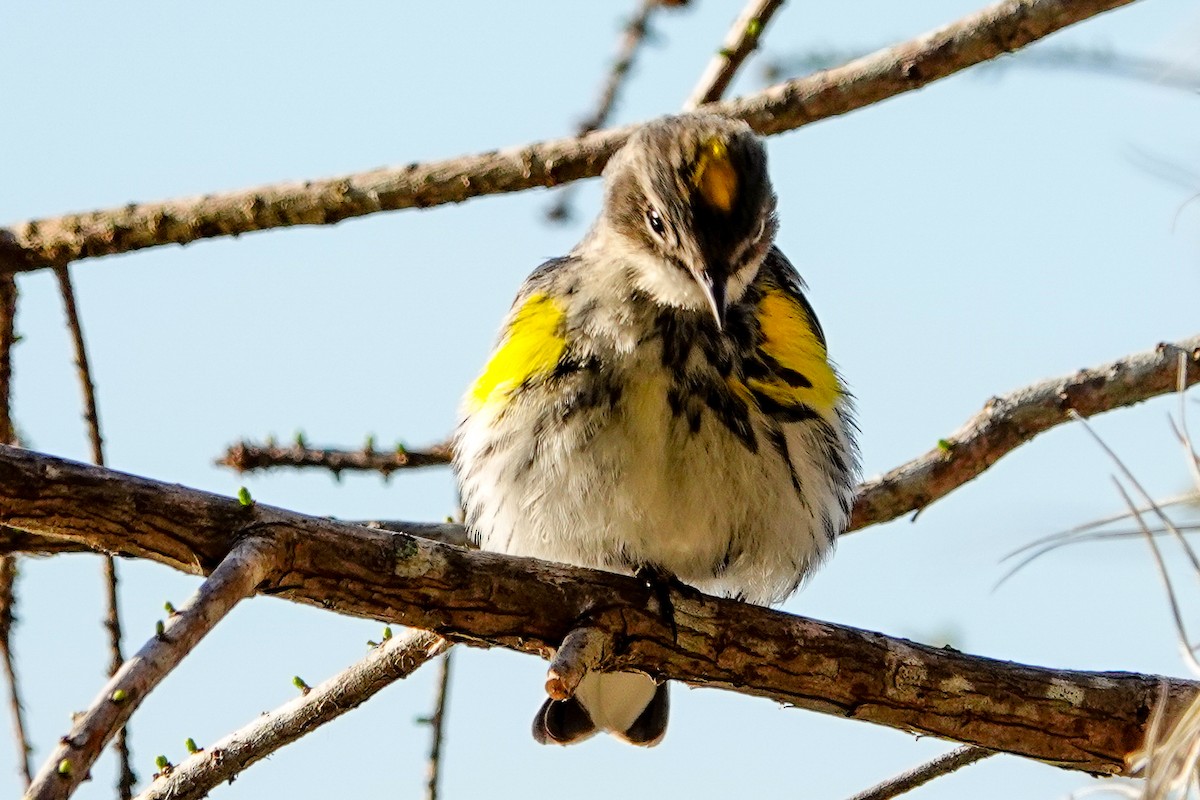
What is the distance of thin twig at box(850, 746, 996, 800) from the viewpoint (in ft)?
A: 15.3

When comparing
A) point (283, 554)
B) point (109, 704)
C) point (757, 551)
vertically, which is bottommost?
point (109, 704)

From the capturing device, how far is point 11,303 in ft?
16.8

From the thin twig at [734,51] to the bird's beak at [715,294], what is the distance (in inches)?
43.8

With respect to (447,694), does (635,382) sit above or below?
above

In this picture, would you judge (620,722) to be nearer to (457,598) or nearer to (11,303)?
(457,598)

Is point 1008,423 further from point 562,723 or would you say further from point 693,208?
point 562,723

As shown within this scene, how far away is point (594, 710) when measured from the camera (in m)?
5.68

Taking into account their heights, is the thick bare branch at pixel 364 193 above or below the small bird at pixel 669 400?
above

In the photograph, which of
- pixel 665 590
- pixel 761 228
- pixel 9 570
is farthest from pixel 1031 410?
pixel 9 570

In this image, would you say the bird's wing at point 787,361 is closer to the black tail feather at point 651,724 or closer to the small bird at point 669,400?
the small bird at point 669,400

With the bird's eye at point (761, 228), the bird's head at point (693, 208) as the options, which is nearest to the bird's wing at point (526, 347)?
the bird's head at point (693, 208)

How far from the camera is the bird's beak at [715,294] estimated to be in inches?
187

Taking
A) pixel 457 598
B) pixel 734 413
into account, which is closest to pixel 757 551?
pixel 734 413

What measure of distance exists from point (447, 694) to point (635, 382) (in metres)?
1.35
